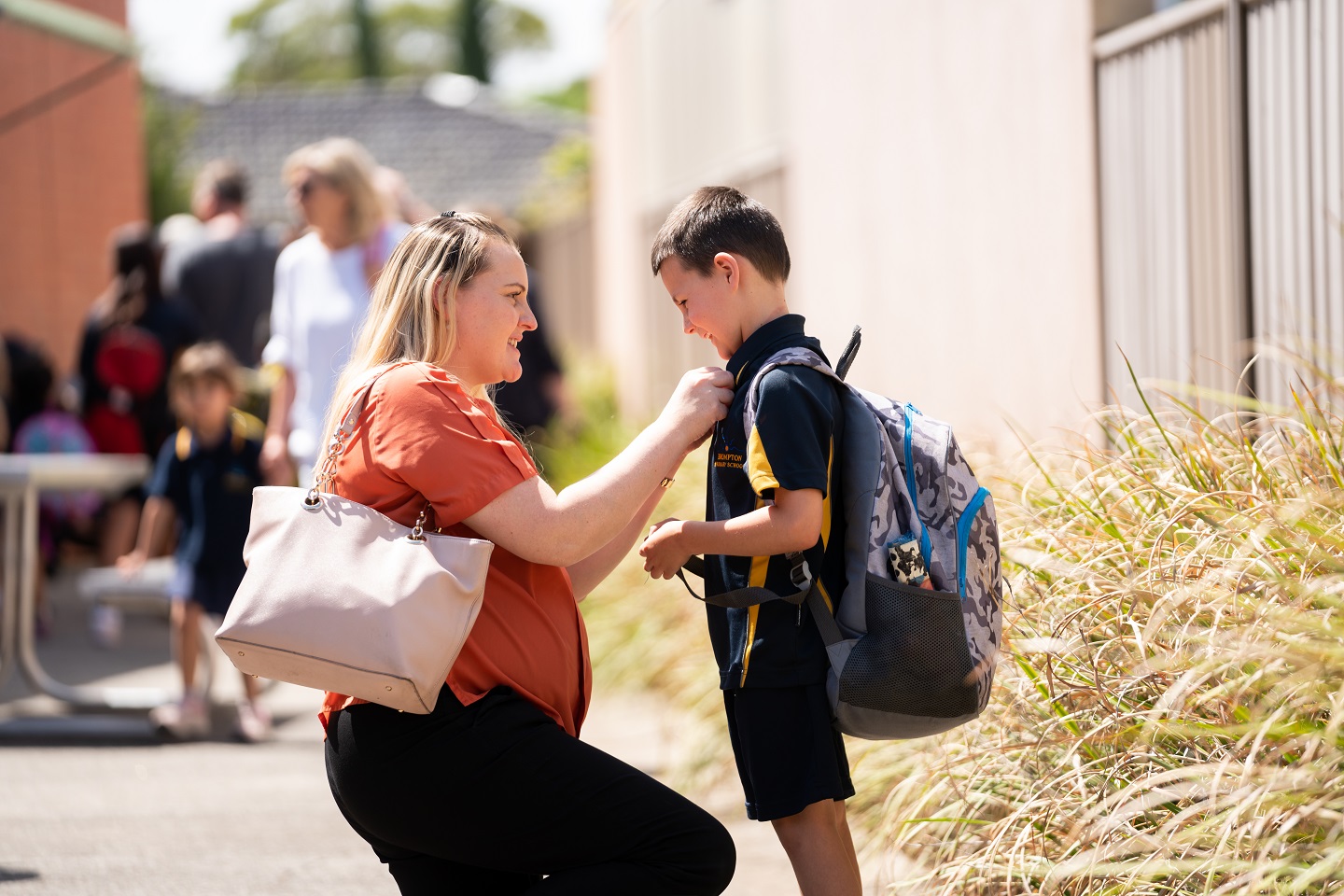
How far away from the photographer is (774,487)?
2730mm

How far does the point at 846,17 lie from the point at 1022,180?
86.1 inches

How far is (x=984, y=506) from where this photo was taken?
2910mm

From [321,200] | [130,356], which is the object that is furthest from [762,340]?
[130,356]

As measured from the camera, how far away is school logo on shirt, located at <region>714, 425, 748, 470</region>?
2930 mm

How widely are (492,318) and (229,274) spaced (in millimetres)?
7066

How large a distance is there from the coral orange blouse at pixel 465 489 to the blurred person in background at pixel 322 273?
3077 millimetres

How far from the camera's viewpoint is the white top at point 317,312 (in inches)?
230

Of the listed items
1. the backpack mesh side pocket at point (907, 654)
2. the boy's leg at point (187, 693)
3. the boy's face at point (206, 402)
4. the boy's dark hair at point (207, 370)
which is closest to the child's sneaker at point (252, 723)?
the boy's leg at point (187, 693)

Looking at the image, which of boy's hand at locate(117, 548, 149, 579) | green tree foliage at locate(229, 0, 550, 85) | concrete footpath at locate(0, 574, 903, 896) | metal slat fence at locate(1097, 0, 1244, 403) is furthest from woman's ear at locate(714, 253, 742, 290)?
green tree foliage at locate(229, 0, 550, 85)

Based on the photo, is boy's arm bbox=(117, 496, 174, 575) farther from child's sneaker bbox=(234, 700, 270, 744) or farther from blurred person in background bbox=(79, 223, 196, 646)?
blurred person in background bbox=(79, 223, 196, 646)

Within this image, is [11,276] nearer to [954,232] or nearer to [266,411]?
[266,411]

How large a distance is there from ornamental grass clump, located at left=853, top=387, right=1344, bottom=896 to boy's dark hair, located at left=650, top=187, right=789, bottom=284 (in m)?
0.98

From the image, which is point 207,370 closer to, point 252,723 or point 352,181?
point 352,181

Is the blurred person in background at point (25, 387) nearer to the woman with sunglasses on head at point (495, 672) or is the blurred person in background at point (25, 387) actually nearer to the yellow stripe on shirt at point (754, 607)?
the woman with sunglasses on head at point (495, 672)
